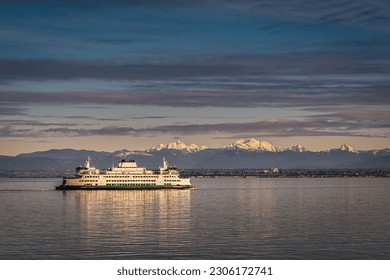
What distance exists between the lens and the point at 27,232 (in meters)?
26.2

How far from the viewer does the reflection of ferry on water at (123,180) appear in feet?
234

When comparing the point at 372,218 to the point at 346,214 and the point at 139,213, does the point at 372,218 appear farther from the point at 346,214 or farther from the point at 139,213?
the point at 139,213

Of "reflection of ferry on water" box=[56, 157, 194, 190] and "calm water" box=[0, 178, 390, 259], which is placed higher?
"reflection of ferry on water" box=[56, 157, 194, 190]

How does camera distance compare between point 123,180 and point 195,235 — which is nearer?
point 195,235

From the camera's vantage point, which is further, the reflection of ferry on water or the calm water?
the reflection of ferry on water

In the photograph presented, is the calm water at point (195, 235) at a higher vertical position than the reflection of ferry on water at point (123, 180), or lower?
lower

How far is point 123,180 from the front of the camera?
71562 millimetres

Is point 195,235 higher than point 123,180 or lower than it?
lower

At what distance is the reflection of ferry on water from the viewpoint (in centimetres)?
7138

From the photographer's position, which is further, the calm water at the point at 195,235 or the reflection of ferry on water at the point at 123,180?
the reflection of ferry on water at the point at 123,180
